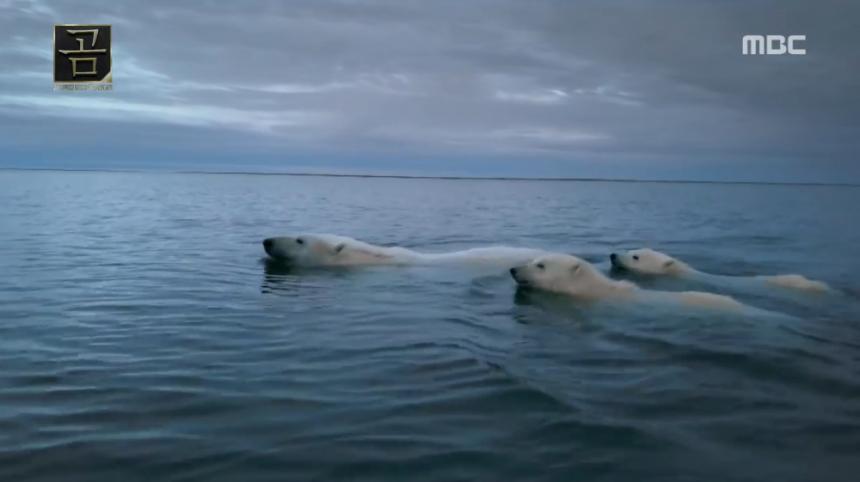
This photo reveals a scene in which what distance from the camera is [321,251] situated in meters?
15.4

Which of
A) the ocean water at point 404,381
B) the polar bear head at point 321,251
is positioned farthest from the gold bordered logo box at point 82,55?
the polar bear head at point 321,251

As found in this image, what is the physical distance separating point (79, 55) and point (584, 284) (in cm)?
1210

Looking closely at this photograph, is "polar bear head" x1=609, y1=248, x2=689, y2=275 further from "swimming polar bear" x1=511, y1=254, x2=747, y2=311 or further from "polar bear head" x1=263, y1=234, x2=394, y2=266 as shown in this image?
"polar bear head" x1=263, y1=234, x2=394, y2=266

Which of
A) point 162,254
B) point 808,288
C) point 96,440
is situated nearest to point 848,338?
point 808,288

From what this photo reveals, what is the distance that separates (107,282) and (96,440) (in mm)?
8866

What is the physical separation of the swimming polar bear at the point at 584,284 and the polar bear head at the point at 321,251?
13.7 ft

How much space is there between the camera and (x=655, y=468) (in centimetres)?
508

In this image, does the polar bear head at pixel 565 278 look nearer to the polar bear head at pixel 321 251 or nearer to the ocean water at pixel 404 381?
the ocean water at pixel 404 381

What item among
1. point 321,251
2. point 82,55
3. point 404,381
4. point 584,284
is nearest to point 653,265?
point 584,284

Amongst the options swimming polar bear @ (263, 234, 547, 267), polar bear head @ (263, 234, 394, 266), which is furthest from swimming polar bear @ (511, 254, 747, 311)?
polar bear head @ (263, 234, 394, 266)

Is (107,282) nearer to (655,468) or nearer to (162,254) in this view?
(162,254)

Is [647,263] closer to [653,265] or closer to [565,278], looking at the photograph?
[653,265]

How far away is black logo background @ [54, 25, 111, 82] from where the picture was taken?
50.4 ft

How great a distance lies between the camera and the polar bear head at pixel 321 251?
49.9 ft
